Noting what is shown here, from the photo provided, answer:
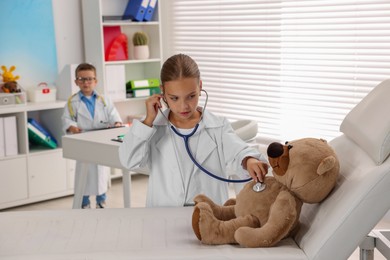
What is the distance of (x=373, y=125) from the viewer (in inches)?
64.6

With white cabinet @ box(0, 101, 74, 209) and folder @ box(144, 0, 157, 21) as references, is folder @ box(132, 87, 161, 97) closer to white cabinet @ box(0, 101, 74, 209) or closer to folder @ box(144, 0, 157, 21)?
folder @ box(144, 0, 157, 21)

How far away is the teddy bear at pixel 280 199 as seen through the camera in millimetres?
1588

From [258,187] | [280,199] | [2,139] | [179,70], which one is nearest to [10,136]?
[2,139]

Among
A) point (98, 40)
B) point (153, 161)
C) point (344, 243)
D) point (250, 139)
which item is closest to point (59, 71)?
point (98, 40)

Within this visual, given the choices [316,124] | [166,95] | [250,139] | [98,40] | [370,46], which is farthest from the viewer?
[98,40]

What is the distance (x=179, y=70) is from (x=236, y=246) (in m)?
0.60

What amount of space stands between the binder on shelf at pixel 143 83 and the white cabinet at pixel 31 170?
643 millimetres

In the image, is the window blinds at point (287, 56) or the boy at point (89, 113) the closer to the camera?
the window blinds at point (287, 56)

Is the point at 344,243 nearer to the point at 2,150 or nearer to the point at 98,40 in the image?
the point at 2,150

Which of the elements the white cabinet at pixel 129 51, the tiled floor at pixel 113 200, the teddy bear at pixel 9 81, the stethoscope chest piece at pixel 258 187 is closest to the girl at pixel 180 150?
the stethoscope chest piece at pixel 258 187

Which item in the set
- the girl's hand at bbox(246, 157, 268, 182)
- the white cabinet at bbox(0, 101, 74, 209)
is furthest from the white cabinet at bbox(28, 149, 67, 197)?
the girl's hand at bbox(246, 157, 268, 182)

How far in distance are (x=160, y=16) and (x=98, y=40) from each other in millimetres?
602

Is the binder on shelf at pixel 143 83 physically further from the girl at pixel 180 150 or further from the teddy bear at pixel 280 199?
the teddy bear at pixel 280 199

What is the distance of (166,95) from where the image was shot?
1977 millimetres
